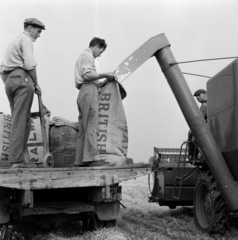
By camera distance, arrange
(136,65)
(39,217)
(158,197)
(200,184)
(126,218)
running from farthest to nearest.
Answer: (158,197) < (126,218) < (200,184) < (136,65) < (39,217)

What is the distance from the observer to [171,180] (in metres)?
8.07

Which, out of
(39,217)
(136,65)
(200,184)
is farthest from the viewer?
(200,184)

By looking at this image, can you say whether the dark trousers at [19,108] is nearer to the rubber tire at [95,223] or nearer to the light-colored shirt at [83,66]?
the light-colored shirt at [83,66]

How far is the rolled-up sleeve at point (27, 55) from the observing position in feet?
15.8

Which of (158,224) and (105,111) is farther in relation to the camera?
(158,224)

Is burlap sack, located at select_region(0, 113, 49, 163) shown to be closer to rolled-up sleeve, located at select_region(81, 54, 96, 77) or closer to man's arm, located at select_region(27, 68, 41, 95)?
man's arm, located at select_region(27, 68, 41, 95)

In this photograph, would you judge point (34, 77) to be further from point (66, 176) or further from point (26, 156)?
point (66, 176)

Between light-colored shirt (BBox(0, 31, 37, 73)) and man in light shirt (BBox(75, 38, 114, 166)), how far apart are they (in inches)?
26.5

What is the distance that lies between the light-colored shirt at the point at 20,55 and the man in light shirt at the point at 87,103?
673 millimetres

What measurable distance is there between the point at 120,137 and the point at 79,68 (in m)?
1.03

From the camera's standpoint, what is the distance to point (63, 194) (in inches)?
216

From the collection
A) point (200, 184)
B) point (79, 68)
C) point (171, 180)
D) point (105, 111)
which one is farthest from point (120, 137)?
point (171, 180)

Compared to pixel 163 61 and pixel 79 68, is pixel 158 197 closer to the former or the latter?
pixel 163 61

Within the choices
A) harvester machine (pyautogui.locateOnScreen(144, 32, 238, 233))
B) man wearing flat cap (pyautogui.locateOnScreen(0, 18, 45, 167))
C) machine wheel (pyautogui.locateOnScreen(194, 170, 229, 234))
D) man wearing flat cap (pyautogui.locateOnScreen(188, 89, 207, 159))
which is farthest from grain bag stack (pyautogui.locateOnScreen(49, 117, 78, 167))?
man wearing flat cap (pyautogui.locateOnScreen(188, 89, 207, 159))
